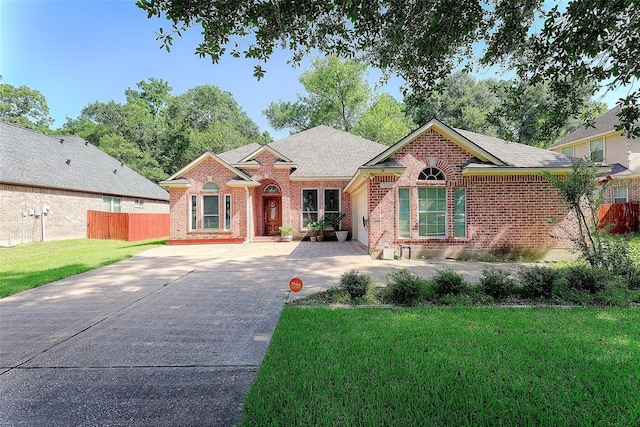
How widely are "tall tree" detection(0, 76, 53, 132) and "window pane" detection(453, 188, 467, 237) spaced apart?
47953 mm

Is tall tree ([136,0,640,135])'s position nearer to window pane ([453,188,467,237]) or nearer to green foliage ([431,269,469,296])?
green foliage ([431,269,469,296])

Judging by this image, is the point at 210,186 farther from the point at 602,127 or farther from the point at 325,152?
the point at 602,127

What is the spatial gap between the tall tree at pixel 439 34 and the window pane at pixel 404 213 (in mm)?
5291

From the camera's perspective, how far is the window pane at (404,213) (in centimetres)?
1084

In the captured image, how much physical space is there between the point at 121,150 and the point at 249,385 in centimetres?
3690

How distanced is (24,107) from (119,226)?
35741 mm

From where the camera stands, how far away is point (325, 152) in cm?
1984

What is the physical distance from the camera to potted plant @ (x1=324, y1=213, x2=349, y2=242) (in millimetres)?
16703

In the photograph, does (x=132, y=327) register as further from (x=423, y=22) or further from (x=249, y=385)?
(x=423, y=22)

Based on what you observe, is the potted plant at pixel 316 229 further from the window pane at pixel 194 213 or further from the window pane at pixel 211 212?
the window pane at pixel 194 213

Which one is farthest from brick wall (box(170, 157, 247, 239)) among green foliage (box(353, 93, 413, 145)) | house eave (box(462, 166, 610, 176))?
green foliage (box(353, 93, 413, 145))

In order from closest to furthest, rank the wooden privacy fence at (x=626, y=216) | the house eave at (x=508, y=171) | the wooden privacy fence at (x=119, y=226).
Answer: the house eave at (x=508, y=171) → the wooden privacy fence at (x=626, y=216) → the wooden privacy fence at (x=119, y=226)

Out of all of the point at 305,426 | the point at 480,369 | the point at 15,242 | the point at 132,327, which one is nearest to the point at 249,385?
the point at 305,426

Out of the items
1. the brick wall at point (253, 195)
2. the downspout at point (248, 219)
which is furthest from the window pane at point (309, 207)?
the downspout at point (248, 219)
